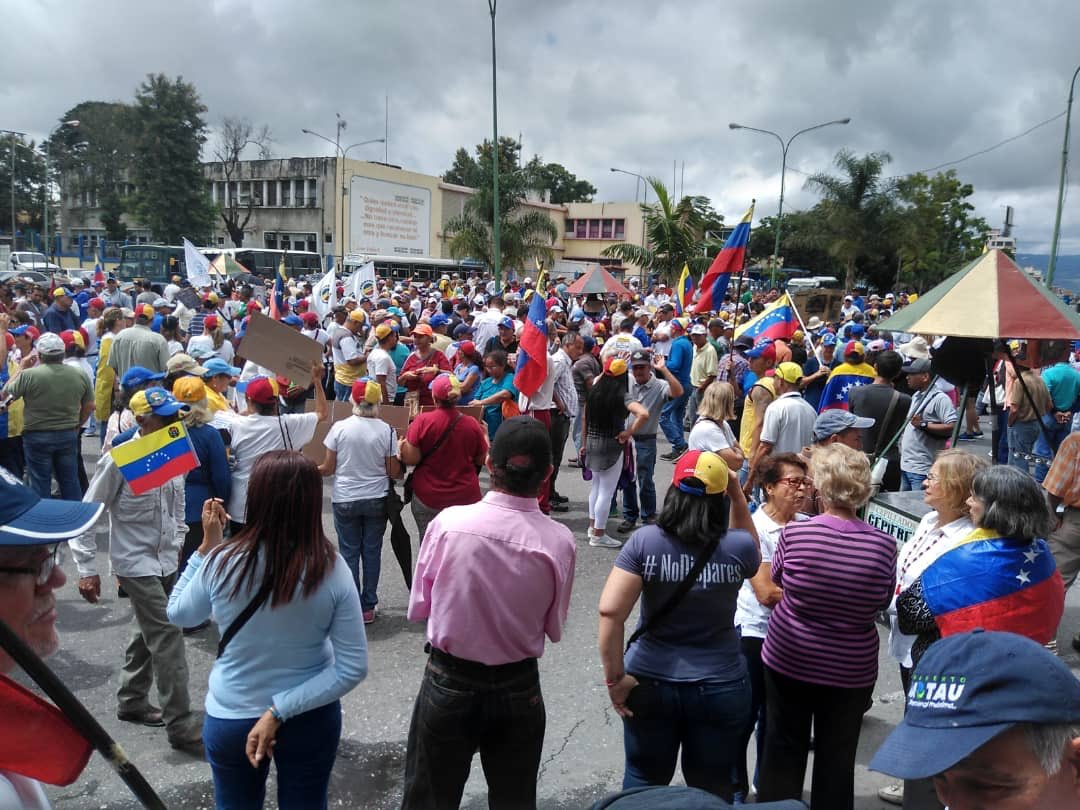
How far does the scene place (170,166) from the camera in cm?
5647

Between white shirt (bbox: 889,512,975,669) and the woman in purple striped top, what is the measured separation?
0.30 m

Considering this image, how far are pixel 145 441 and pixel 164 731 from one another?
5.25 ft

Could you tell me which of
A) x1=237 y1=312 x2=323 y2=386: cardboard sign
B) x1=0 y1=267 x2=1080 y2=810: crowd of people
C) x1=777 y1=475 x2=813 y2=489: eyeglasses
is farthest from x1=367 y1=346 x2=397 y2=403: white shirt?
x1=777 y1=475 x2=813 y2=489: eyeglasses

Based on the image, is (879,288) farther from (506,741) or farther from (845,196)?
(506,741)

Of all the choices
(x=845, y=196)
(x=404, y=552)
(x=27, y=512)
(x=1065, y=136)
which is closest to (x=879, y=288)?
(x=845, y=196)

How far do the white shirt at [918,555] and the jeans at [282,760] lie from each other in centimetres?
239

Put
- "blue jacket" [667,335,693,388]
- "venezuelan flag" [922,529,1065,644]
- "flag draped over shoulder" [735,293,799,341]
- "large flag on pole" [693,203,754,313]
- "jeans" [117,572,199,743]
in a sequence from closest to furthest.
A: "venezuelan flag" [922,529,1065,644] → "jeans" [117,572,199,743] → "large flag on pole" [693,203,754,313] → "flag draped over shoulder" [735,293,799,341] → "blue jacket" [667,335,693,388]

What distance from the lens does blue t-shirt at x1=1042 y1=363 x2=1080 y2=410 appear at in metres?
8.26

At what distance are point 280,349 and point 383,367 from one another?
329cm

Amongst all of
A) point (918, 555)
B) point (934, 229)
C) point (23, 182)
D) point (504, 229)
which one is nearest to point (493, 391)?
point (918, 555)

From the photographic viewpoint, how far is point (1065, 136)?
79.6 ft

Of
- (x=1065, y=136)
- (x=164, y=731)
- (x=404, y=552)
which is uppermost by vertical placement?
(x=1065, y=136)

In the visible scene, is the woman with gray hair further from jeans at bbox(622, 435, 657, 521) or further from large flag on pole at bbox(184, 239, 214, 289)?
large flag on pole at bbox(184, 239, 214, 289)

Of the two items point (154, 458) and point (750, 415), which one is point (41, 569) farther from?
point (750, 415)
